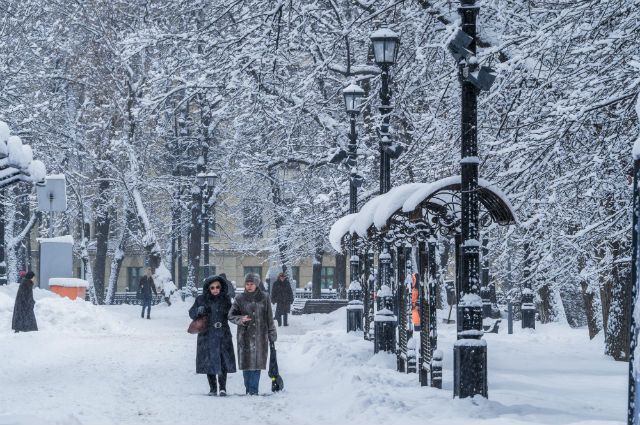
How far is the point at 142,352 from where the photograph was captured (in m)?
22.9

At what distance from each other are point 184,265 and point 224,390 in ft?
224

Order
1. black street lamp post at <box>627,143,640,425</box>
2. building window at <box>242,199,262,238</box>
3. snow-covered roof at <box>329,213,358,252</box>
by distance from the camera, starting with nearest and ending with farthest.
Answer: black street lamp post at <box>627,143,640,425</box>, snow-covered roof at <box>329,213,358,252</box>, building window at <box>242,199,262,238</box>

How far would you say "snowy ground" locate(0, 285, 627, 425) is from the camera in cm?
1171

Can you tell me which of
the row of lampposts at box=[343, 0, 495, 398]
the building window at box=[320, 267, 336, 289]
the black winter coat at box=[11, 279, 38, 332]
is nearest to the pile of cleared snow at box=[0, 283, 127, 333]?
the black winter coat at box=[11, 279, 38, 332]

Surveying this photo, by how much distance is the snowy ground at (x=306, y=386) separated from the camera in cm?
1171

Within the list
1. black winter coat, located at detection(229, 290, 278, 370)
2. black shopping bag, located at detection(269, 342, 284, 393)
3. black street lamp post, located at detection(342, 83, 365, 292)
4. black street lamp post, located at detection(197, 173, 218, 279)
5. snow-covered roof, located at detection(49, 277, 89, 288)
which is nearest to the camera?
black winter coat, located at detection(229, 290, 278, 370)

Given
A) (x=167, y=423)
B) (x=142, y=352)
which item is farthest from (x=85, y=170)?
(x=167, y=423)

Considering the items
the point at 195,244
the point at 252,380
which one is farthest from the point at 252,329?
the point at 195,244

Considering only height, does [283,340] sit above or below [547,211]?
below

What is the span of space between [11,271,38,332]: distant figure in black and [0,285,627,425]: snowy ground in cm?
72

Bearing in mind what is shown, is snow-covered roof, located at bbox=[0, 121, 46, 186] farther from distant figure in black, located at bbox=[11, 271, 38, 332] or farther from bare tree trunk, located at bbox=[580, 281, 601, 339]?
bare tree trunk, located at bbox=[580, 281, 601, 339]

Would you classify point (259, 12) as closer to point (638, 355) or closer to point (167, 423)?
point (167, 423)

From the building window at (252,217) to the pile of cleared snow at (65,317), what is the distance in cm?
1644

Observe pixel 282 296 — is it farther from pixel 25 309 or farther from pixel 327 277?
pixel 327 277
